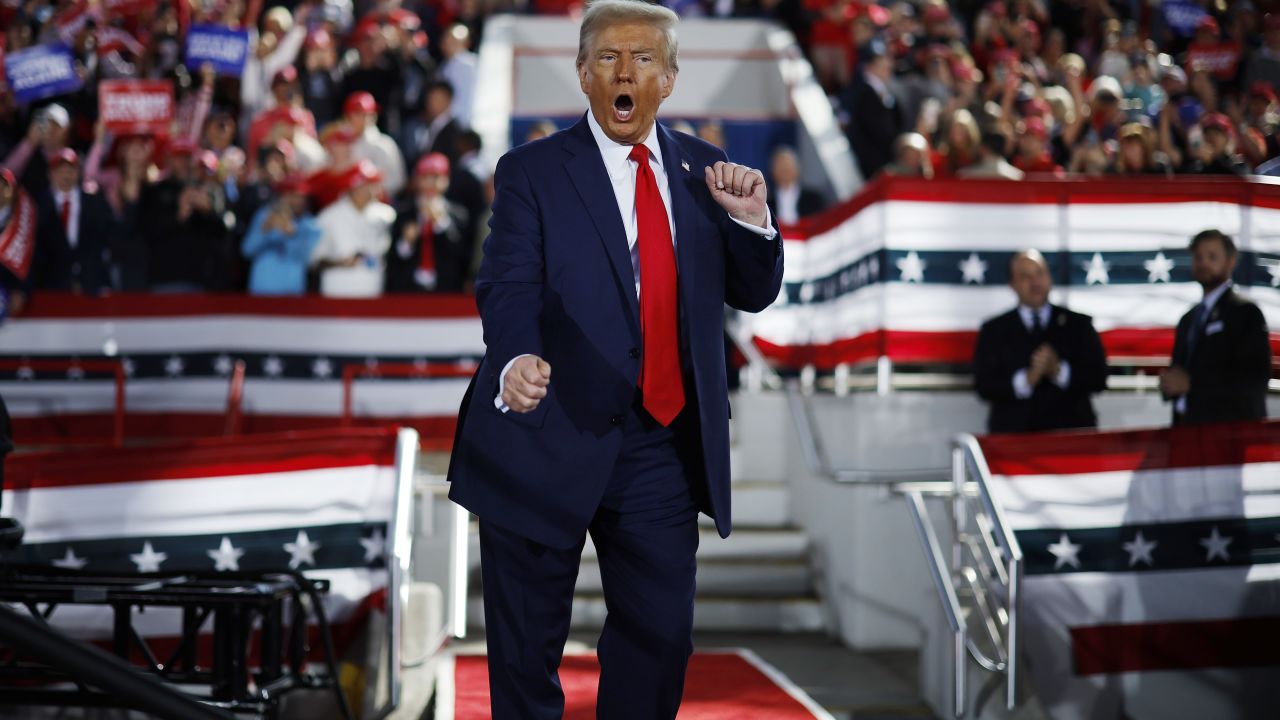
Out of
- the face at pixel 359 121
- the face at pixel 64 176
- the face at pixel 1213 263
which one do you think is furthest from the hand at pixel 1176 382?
the face at pixel 64 176

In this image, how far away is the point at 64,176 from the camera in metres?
10.2

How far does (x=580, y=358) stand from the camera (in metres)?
3.35

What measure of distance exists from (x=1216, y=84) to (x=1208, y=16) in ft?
5.19

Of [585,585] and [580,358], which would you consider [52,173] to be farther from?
[580,358]

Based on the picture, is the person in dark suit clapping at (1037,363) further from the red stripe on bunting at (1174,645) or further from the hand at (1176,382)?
the red stripe on bunting at (1174,645)

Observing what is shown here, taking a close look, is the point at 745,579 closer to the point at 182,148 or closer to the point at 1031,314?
the point at 1031,314

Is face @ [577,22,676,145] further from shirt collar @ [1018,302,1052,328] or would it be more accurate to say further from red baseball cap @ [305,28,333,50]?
red baseball cap @ [305,28,333,50]

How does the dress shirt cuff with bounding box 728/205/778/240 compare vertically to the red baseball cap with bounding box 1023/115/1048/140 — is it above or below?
below

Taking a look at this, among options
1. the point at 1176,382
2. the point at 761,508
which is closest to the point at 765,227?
the point at 1176,382

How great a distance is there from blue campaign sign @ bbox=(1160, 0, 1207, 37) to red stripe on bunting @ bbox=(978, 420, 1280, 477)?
797cm

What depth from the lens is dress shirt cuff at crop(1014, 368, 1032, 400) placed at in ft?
24.0

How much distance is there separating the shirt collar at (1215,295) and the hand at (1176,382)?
30 cm

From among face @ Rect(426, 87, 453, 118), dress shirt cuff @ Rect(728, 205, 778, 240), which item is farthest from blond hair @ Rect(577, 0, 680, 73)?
face @ Rect(426, 87, 453, 118)

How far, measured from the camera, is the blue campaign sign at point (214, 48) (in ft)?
41.2
